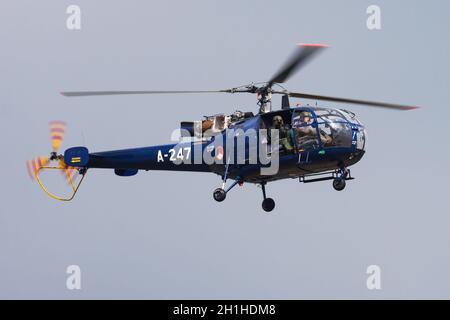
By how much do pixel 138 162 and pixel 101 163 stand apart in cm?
144

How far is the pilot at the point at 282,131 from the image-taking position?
3394cm

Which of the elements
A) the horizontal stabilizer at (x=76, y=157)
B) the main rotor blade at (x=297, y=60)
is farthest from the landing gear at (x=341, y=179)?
the horizontal stabilizer at (x=76, y=157)

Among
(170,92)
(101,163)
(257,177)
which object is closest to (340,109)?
(257,177)

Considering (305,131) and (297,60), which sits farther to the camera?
(305,131)

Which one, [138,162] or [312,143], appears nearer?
[312,143]

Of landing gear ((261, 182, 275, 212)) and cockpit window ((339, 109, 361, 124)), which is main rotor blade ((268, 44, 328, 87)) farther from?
landing gear ((261, 182, 275, 212))

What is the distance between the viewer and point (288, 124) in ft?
112

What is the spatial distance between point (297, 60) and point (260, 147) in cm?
424

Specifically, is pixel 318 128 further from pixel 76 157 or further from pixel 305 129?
pixel 76 157

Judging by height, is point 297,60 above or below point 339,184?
above

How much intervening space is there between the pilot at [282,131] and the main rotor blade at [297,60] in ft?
4.95

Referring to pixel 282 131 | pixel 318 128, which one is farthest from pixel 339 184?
pixel 282 131

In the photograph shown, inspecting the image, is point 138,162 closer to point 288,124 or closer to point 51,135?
point 51,135

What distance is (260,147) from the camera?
113ft
